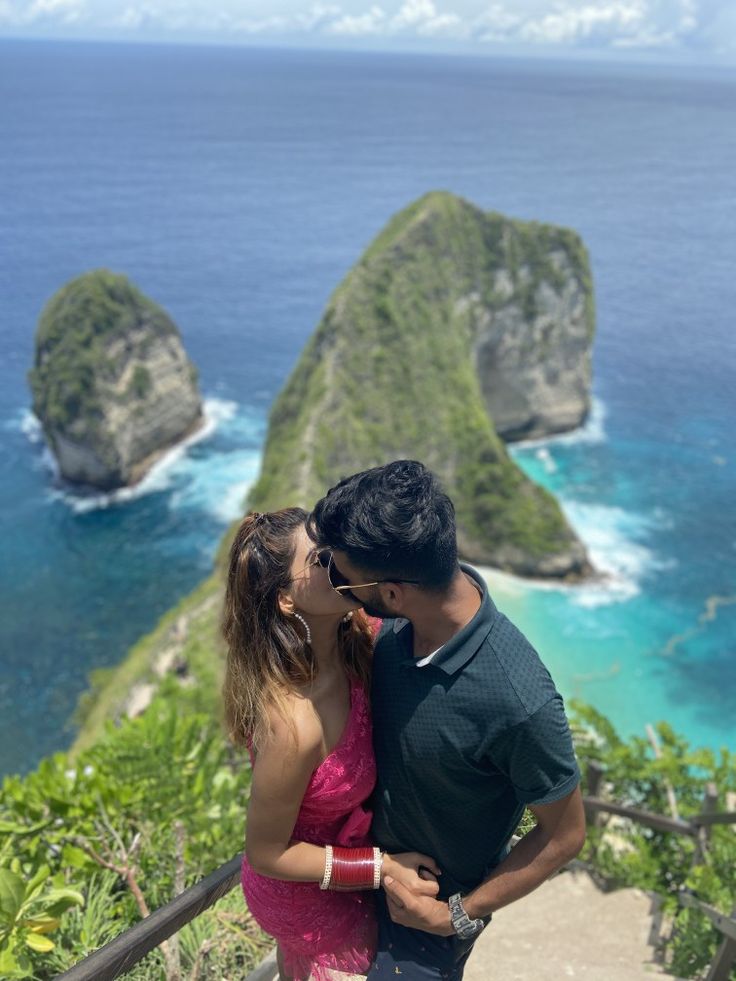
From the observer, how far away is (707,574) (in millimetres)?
42719

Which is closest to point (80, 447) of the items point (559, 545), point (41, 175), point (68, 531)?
point (68, 531)

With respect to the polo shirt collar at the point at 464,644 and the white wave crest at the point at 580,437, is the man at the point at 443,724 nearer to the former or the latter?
the polo shirt collar at the point at 464,644

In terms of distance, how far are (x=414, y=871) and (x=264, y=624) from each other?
1.15 metres

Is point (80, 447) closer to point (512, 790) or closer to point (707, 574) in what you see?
point (707, 574)

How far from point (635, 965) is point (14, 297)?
80.4m

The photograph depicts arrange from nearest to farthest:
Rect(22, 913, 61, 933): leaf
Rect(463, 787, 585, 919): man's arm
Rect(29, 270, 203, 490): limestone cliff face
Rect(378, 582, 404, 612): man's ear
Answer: Rect(378, 582, 404, 612): man's ear → Rect(463, 787, 585, 919): man's arm → Rect(22, 913, 61, 933): leaf → Rect(29, 270, 203, 490): limestone cliff face

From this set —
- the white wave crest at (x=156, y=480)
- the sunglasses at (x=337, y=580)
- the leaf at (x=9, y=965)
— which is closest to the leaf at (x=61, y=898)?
the leaf at (x=9, y=965)

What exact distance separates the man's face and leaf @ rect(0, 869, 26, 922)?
2.14 meters

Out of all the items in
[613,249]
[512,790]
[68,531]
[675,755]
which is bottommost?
[68,531]

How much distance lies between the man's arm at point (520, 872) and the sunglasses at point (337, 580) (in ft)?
3.15

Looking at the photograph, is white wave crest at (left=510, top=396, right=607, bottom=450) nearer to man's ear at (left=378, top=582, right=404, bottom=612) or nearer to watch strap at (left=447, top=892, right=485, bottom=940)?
watch strap at (left=447, top=892, right=485, bottom=940)

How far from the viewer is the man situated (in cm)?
293

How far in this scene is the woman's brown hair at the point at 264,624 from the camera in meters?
3.21

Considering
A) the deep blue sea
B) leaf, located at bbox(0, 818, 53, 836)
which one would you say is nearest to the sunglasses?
leaf, located at bbox(0, 818, 53, 836)
